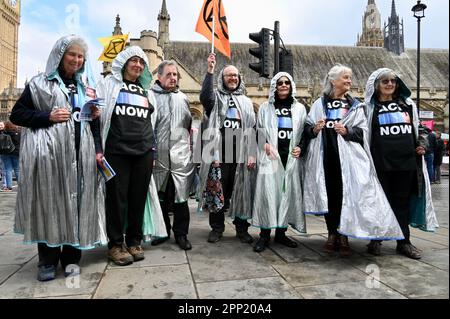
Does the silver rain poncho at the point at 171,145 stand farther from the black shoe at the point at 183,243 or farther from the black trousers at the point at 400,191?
the black trousers at the point at 400,191

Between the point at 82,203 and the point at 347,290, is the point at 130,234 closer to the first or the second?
the point at 82,203

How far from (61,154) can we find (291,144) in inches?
86.5

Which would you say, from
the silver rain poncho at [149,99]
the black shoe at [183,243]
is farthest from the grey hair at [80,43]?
the black shoe at [183,243]

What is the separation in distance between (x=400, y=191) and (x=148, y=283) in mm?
2591

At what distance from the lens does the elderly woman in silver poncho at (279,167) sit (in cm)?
329

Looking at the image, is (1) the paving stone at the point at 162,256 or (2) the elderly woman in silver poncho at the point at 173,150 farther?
(2) the elderly woman in silver poncho at the point at 173,150

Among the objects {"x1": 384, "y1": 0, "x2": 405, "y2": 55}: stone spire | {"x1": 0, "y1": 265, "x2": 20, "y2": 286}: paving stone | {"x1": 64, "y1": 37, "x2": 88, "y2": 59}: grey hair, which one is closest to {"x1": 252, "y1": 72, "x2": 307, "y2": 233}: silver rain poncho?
{"x1": 64, "y1": 37, "x2": 88, "y2": 59}: grey hair

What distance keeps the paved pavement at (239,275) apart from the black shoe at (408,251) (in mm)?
71

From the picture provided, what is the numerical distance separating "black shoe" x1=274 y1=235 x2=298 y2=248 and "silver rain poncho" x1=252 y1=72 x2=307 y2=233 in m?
0.26

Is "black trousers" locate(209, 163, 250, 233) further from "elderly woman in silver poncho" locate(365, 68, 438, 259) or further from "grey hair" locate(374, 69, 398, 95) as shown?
"grey hair" locate(374, 69, 398, 95)

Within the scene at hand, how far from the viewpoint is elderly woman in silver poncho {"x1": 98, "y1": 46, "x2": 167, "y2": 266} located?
9.53 ft

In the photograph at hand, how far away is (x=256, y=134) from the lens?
12.0 feet

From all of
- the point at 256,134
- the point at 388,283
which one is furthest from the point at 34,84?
the point at 388,283

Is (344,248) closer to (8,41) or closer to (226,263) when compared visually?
(226,263)
